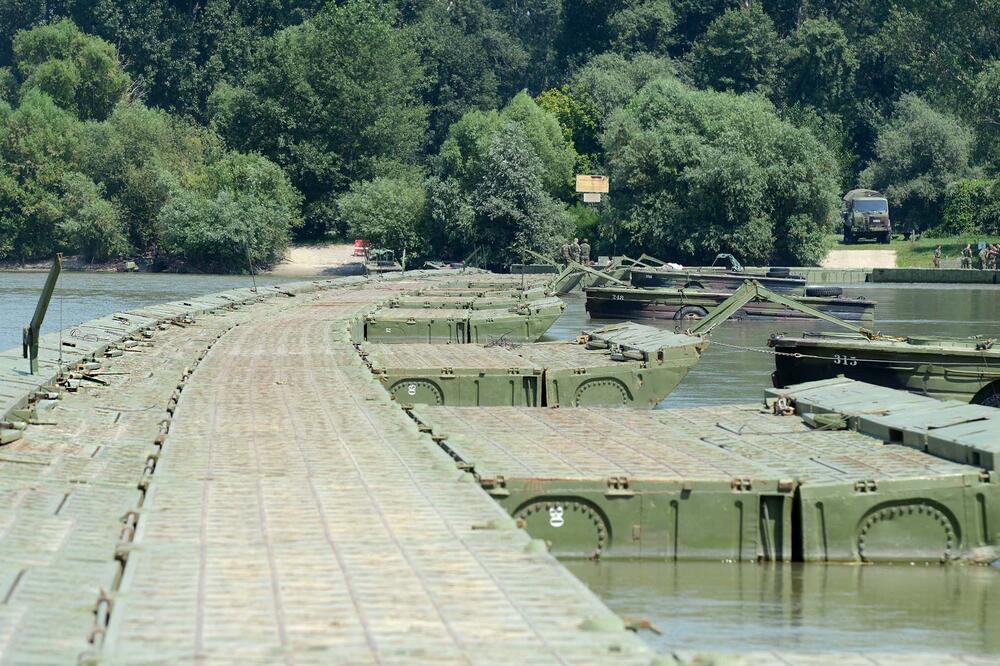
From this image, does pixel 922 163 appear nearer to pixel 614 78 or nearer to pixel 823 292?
pixel 614 78

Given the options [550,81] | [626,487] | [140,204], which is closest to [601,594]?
[626,487]

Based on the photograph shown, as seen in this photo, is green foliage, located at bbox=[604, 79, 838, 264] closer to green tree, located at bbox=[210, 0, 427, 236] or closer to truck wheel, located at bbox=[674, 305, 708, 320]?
green tree, located at bbox=[210, 0, 427, 236]

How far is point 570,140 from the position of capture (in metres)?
102

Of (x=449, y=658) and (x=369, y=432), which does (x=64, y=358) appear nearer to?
(x=369, y=432)

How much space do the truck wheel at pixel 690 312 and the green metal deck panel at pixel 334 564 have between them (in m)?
32.8

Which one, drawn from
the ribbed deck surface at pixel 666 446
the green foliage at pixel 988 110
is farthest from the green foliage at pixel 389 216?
the ribbed deck surface at pixel 666 446

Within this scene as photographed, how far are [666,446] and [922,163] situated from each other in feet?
273

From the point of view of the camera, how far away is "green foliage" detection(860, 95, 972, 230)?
315 ft

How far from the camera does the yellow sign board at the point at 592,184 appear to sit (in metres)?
87.9

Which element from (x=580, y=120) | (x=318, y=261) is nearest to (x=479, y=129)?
(x=318, y=261)

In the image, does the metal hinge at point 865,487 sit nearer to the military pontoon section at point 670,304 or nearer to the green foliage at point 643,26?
the military pontoon section at point 670,304

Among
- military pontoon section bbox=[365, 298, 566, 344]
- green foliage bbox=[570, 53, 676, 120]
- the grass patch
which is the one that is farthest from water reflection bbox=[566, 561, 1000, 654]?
green foliage bbox=[570, 53, 676, 120]

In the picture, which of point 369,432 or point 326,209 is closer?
point 369,432

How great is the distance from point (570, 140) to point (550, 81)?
96.2 ft
